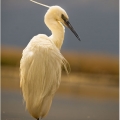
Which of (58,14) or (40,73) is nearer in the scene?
(40,73)

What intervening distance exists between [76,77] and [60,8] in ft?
31.9

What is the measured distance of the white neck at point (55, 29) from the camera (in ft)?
19.6

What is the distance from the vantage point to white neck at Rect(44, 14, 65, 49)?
5.99 m

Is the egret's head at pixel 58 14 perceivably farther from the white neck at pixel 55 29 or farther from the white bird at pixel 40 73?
the white bird at pixel 40 73

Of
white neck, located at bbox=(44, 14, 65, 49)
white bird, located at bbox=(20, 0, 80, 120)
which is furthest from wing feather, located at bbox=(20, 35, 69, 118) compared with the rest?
white neck, located at bbox=(44, 14, 65, 49)

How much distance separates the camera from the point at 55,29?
6.02 metres

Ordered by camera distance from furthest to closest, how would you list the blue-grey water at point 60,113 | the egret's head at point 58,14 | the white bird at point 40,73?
the blue-grey water at point 60,113, the egret's head at point 58,14, the white bird at point 40,73

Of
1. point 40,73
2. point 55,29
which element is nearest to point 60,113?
point 55,29

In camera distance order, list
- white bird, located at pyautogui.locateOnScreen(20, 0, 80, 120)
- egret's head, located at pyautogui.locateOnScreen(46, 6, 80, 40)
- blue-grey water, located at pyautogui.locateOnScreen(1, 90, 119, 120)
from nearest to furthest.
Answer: white bird, located at pyautogui.locateOnScreen(20, 0, 80, 120) → egret's head, located at pyautogui.locateOnScreen(46, 6, 80, 40) → blue-grey water, located at pyautogui.locateOnScreen(1, 90, 119, 120)

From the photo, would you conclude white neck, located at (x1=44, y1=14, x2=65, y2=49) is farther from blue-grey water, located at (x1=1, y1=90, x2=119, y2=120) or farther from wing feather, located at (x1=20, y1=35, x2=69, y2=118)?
blue-grey water, located at (x1=1, y1=90, x2=119, y2=120)

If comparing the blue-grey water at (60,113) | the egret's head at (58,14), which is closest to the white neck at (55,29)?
the egret's head at (58,14)

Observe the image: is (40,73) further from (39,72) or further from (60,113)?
(60,113)

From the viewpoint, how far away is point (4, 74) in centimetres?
1509

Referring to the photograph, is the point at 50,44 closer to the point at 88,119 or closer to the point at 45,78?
the point at 45,78
